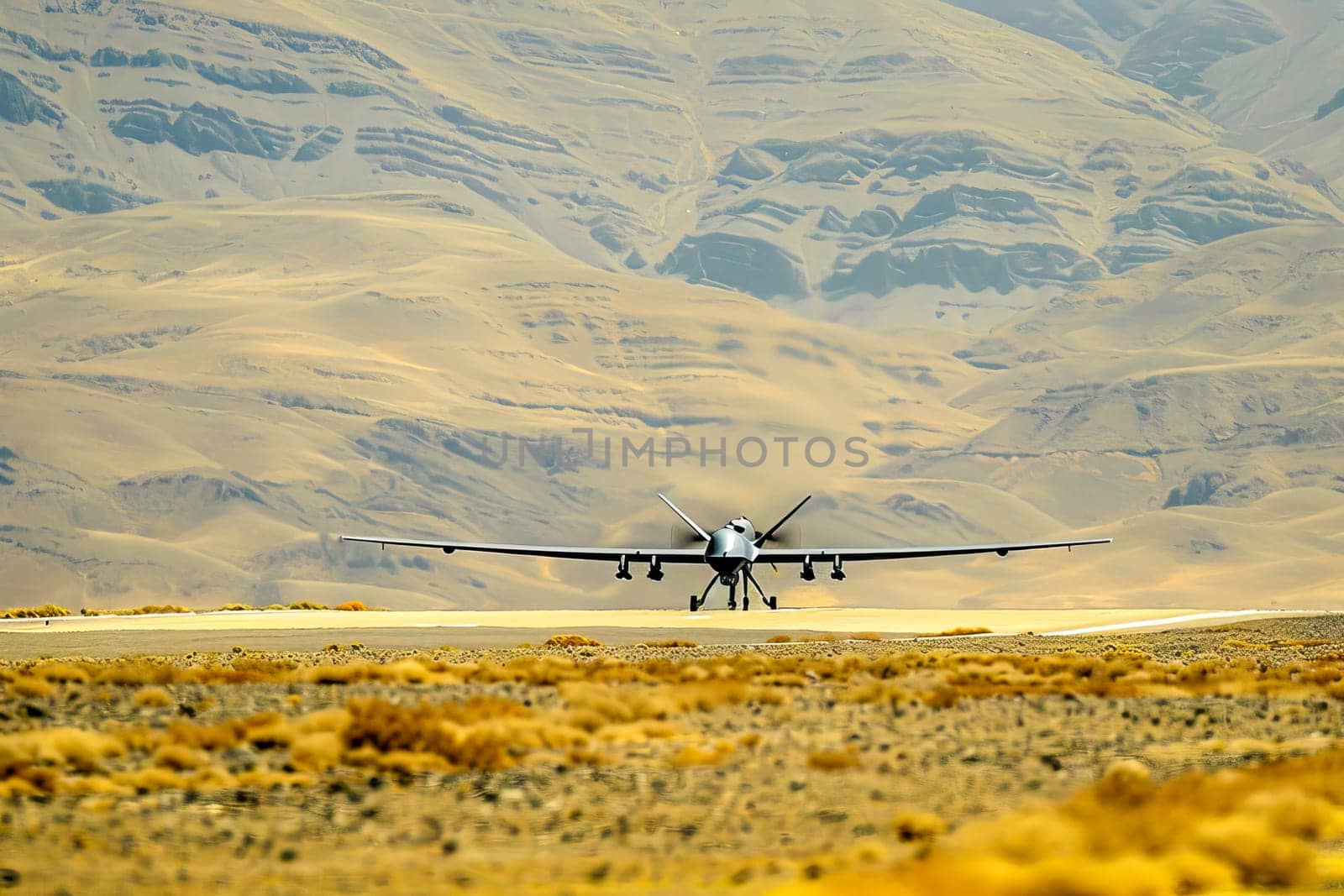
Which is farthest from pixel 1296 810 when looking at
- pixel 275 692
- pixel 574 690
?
pixel 275 692

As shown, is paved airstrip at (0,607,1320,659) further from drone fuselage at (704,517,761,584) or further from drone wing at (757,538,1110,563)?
drone wing at (757,538,1110,563)

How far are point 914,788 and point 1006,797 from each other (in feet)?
4.05

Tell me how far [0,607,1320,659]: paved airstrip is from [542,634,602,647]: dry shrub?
7.62 feet

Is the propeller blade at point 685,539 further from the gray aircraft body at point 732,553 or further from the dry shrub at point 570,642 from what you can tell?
the dry shrub at point 570,642

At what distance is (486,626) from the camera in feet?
283

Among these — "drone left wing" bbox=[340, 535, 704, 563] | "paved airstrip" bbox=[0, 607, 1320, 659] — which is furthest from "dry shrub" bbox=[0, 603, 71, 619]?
"drone left wing" bbox=[340, 535, 704, 563]

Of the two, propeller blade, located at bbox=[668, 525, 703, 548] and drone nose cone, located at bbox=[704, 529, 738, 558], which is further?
propeller blade, located at bbox=[668, 525, 703, 548]

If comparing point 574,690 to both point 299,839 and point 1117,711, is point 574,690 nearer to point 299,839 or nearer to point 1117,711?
point 1117,711

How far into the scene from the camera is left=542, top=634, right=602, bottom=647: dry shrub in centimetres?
6531

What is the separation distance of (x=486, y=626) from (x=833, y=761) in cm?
6144

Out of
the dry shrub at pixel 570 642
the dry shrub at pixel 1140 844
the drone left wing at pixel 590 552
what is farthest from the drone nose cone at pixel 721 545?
the dry shrub at pixel 1140 844

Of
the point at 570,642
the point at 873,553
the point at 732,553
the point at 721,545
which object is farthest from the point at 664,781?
the point at 873,553

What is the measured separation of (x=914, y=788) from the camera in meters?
24.5

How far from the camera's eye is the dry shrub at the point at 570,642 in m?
65.3
